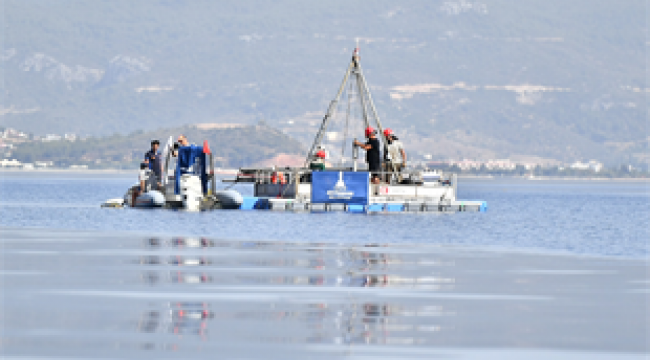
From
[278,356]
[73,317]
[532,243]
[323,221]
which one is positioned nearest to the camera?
[278,356]

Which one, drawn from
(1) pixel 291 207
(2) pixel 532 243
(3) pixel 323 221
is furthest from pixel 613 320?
(1) pixel 291 207

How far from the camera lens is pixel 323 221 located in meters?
44.1

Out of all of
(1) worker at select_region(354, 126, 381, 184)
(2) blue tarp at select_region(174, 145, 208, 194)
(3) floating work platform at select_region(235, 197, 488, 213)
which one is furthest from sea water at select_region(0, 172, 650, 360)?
(1) worker at select_region(354, 126, 381, 184)

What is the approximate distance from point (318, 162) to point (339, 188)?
11.9 feet

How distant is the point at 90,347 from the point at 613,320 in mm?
6674

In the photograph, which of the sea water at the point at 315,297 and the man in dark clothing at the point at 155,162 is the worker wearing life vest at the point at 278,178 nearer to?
the man in dark clothing at the point at 155,162

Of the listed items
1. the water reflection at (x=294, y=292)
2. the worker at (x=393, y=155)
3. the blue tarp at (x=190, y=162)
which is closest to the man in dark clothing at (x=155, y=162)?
the blue tarp at (x=190, y=162)

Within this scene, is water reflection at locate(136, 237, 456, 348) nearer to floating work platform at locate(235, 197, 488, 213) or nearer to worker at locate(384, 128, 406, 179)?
floating work platform at locate(235, 197, 488, 213)

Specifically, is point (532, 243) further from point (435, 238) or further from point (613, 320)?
point (613, 320)

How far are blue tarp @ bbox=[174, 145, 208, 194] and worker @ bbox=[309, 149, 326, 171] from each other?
484cm

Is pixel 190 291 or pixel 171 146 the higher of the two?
pixel 171 146

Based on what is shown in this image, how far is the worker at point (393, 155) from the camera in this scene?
52.8 m

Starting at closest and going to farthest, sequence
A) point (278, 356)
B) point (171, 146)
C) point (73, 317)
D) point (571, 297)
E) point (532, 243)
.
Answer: point (278, 356), point (73, 317), point (571, 297), point (532, 243), point (171, 146)

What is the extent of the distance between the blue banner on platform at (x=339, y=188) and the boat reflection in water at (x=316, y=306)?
895 inches
